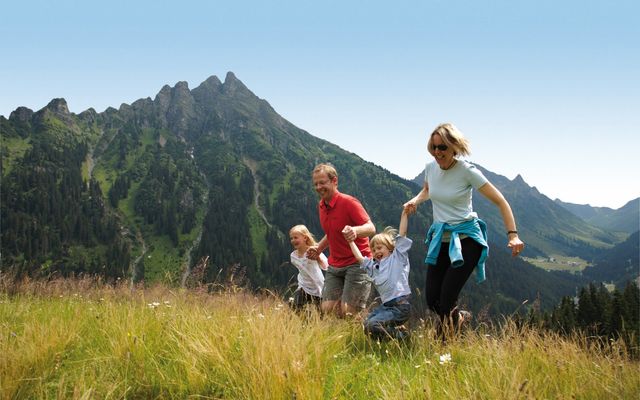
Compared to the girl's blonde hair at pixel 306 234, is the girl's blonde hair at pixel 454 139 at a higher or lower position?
higher

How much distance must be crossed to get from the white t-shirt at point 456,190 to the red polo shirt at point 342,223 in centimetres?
149

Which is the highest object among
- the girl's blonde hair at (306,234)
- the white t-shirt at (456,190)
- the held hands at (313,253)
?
the white t-shirt at (456,190)

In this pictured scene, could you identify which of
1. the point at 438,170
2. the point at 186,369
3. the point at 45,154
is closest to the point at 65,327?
the point at 186,369

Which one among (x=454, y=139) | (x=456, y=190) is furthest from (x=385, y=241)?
(x=454, y=139)

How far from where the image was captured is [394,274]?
17.3 feet

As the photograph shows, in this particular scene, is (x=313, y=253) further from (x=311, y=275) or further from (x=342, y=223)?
(x=342, y=223)

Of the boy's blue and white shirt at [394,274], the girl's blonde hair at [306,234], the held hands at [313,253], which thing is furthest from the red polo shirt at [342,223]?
the boy's blue and white shirt at [394,274]

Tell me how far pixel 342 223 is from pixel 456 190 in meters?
2.08

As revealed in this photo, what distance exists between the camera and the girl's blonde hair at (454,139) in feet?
15.7

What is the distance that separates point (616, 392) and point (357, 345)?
2.39m

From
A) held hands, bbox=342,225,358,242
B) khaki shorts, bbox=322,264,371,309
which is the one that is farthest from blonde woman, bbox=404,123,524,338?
khaki shorts, bbox=322,264,371,309

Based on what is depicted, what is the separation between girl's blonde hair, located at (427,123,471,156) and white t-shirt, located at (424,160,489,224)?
200 mm

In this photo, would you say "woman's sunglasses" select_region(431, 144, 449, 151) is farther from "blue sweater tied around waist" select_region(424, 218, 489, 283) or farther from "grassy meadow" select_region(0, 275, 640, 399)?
"grassy meadow" select_region(0, 275, 640, 399)

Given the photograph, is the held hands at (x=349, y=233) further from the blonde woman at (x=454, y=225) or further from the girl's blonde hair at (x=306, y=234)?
the girl's blonde hair at (x=306, y=234)
